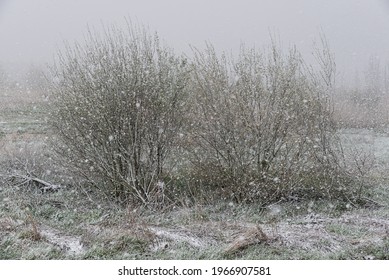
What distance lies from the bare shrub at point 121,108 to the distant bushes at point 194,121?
0.02 meters

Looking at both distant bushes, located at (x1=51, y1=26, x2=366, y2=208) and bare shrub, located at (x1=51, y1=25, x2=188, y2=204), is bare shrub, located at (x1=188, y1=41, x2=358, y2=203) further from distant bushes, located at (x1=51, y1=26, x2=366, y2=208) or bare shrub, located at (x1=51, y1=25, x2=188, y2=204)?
bare shrub, located at (x1=51, y1=25, x2=188, y2=204)

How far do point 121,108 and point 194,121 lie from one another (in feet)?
3.90

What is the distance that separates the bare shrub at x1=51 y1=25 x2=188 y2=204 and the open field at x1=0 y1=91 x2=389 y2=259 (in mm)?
524

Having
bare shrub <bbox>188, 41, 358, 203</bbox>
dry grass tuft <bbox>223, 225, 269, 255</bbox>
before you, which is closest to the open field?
dry grass tuft <bbox>223, 225, 269, 255</bbox>

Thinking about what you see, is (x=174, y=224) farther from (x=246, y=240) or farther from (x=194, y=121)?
(x=194, y=121)

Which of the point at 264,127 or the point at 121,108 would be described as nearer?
the point at 121,108

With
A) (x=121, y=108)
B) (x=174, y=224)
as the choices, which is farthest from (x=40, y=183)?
(x=174, y=224)

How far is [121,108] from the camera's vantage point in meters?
6.57

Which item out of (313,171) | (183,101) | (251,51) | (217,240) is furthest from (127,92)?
(313,171)

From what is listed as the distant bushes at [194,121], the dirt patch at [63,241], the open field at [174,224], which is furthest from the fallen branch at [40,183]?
the dirt patch at [63,241]

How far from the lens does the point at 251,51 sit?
23.0ft

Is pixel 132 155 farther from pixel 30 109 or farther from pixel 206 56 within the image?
pixel 30 109

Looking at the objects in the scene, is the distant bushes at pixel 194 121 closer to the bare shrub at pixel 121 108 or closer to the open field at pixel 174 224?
the bare shrub at pixel 121 108
